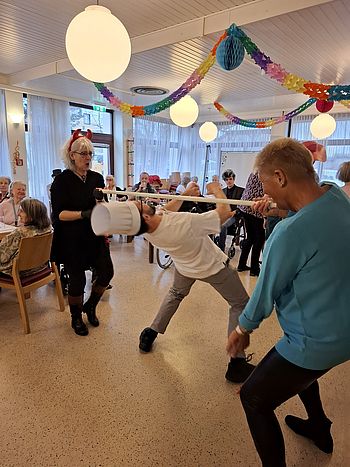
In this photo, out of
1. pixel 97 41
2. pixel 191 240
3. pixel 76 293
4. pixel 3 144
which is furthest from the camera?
pixel 3 144

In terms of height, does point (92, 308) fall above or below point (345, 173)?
below

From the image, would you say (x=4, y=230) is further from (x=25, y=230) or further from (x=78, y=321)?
(x=78, y=321)

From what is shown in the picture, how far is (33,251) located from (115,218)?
1.54 m

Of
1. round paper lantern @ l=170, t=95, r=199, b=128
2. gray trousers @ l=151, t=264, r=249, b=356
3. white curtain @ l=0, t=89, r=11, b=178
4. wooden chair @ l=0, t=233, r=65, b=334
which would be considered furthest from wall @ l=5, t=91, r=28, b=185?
gray trousers @ l=151, t=264, r=249, b=356

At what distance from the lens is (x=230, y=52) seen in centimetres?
271

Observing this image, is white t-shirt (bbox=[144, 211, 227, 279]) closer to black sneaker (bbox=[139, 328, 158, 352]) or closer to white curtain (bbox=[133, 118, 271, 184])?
black sneaker (bbox=[139, 328, 158, 352])

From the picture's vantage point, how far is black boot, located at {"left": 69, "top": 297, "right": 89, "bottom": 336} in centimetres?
254

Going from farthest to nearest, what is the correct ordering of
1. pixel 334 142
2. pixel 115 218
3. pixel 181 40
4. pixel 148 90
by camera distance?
1. pixel 334 142
2. pixel 148 90
3. pixel 181 40
4. pixel 115 218

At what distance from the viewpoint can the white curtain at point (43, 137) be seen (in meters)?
6.12

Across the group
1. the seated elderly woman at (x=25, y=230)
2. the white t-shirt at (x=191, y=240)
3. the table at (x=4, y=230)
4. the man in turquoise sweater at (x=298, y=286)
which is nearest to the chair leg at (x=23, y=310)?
the seated elderly woman at (x=25, y=230)

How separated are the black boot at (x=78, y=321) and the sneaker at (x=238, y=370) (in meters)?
1.16

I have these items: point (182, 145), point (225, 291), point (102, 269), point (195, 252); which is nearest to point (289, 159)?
point (195, 252)

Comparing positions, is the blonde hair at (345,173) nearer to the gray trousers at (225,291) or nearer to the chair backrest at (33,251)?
the gray trousers at (225,291)

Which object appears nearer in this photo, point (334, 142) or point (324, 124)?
point (324, 124)
